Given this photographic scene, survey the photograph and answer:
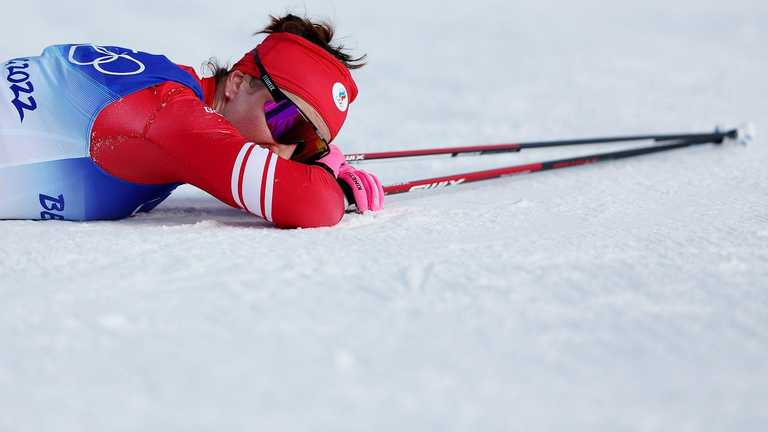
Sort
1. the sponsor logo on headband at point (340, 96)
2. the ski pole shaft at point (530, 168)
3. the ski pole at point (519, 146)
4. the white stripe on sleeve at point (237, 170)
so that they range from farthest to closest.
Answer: the ski pole at point (519, 146)
the ski pole shaft at point (530, 168)
the sponsor logo on headband at point (340, 96)
the white stripe on sleeve at point (237, 170)

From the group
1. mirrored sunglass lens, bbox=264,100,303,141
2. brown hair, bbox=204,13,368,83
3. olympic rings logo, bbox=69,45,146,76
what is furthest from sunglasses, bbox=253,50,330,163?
olympic rings logo, bbox=69,45,146,76

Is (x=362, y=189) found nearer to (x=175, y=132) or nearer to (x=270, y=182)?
(x=270, y=182)

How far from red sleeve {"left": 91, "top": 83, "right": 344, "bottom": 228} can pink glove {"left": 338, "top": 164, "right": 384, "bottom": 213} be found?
0.31 ft

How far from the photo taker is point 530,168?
6.00ft

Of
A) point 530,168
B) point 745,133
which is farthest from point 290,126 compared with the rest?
point 745,133

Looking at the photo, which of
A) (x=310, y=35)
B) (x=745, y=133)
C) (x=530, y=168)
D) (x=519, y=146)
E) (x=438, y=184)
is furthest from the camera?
(x=745, y=133)

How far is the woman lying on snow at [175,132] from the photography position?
3.87 feet

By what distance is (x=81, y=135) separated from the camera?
125 centimetres

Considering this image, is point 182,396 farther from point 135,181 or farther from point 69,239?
point 135,181

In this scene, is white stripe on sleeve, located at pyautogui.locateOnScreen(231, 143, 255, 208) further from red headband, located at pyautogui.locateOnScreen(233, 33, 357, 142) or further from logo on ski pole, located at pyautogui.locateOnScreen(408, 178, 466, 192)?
logo on ski pole, located at pyautogui.locateOnScreen(408, 178, 466, 192)

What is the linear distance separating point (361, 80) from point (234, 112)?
177 cm

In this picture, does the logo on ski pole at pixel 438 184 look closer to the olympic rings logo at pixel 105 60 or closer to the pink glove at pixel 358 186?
the pink glove at pixel 358 186

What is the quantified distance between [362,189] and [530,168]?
0.63 metres

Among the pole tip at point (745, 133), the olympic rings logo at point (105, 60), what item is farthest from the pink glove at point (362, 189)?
the pole tip at point (745, 133)
